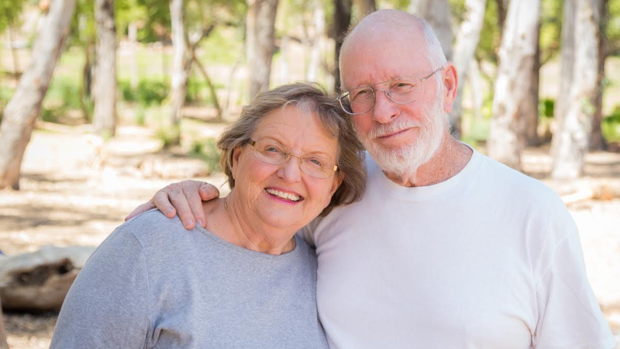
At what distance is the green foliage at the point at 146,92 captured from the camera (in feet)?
108

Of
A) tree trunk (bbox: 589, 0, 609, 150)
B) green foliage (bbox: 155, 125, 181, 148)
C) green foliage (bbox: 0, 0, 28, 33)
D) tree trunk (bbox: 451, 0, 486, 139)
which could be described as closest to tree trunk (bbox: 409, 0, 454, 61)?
tree trunk (bbox: 451, 0, 486, 139)

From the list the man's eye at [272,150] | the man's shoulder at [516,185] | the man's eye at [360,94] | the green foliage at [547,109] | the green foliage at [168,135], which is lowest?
the green foliage at [547,109]

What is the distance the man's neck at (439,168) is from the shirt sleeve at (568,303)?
0.45m

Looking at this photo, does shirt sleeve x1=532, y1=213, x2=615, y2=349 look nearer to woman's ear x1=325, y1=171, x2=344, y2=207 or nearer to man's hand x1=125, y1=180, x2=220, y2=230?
woman's ear x1=325, y1=171, x2=344, y2=207

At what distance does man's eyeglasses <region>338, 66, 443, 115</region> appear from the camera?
261cm

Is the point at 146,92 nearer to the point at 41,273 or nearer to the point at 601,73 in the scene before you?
the point at 601,73

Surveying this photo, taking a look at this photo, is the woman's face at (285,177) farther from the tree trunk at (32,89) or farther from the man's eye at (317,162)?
the tree trunk at (32,89)

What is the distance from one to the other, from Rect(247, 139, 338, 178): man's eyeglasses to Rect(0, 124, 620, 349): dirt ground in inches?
116

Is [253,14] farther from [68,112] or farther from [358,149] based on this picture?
[68,112]

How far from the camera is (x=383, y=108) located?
8.52 feet

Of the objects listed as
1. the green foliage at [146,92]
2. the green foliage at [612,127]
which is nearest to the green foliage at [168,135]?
the green foliage at [612,127]

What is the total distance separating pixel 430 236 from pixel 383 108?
480 mm

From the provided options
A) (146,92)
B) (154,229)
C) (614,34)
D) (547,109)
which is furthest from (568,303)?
(146,92)

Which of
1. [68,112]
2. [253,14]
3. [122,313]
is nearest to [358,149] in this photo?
[122,313]
